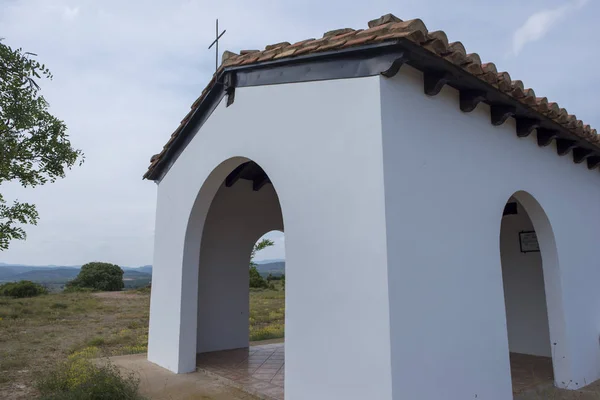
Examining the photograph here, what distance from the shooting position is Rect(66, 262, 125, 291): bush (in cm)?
3019

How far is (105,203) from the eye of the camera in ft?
48.9

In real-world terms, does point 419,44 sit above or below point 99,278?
above

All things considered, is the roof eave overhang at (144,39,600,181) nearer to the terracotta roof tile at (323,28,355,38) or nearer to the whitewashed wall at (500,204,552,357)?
the terracotta roof tile at (323,28,355,38)

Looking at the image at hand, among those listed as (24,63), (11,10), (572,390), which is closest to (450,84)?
(572,390)

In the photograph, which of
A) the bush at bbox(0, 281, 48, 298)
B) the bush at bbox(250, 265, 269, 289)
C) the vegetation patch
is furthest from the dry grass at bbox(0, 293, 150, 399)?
the bush at bbox(250, 265, 269, 289)

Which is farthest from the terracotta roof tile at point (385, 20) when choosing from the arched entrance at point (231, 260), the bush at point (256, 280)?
the bush at point (256, 280)

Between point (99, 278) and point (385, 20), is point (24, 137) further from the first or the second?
point (99, 278)

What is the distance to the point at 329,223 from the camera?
13.7 ft

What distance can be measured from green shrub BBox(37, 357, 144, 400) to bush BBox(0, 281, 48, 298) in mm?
21442

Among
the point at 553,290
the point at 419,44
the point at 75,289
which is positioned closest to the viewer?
the point at 419,44

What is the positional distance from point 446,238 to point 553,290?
2851 mm

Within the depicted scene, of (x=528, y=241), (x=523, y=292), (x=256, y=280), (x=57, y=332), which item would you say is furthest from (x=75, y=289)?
(x=528, y=241)

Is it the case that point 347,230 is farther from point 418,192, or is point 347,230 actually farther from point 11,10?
point 11,10

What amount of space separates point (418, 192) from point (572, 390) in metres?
4.05
